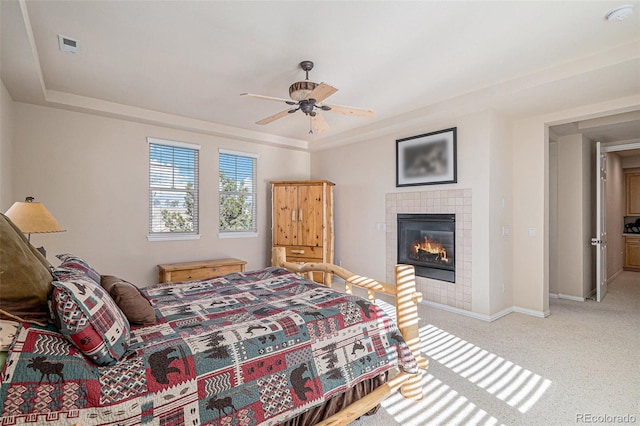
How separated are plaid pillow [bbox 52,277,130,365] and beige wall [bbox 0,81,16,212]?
8.86 ft

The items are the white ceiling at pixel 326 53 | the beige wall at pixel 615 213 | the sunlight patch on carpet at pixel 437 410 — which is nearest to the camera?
the sunlight patch on carpet at pixel 437 410

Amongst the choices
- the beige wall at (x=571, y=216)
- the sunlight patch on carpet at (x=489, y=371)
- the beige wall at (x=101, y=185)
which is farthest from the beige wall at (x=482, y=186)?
the beige wall at (x=101, y=185)

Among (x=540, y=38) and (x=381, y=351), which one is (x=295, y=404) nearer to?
(x=381, y=351)

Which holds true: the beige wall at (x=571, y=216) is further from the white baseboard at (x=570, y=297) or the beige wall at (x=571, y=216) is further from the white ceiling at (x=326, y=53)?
the white ceiling at (x=326, y=53)

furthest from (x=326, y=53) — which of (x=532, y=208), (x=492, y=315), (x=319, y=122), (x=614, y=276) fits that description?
(x=614, y=276)

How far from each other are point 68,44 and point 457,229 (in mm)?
4651

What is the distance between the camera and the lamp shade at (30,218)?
235 cm

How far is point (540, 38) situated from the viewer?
254cm

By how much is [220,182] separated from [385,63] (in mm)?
3446

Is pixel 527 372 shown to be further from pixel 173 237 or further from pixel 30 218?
pixel 173 237

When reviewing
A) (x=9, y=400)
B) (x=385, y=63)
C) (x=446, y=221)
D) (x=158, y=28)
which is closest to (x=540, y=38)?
(x=385, y=63)

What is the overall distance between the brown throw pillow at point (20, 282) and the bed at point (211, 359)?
0.18 ft

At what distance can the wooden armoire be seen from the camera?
546cm

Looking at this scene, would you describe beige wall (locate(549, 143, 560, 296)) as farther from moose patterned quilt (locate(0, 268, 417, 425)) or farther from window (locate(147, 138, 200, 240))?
window (locate(147, 138, 200, 240))
